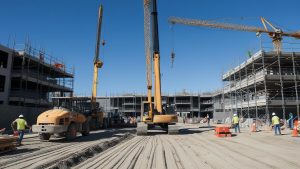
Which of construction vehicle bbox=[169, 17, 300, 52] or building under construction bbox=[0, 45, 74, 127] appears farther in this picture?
construction vehicle bbox=[169, 17, 300, 52]

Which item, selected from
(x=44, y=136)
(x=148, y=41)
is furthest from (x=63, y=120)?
(x=148, y=41)

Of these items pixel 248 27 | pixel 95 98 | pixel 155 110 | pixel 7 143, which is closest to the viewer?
pixel 7 143

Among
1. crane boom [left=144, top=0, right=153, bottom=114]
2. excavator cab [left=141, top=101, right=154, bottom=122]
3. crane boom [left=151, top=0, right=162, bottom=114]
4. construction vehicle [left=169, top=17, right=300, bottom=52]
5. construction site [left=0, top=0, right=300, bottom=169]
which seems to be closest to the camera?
construction site [left=0, top=0, right=300, bottom=169]

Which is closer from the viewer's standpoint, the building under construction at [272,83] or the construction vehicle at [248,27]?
the building under construction at [272,83]

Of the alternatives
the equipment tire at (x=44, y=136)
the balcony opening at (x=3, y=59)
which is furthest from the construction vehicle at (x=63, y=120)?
the balcony opening at (x=3, y=59)

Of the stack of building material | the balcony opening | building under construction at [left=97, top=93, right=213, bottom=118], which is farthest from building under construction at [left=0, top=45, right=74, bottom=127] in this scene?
building under construction at [left=97, top=93, right=213, bottom=118]

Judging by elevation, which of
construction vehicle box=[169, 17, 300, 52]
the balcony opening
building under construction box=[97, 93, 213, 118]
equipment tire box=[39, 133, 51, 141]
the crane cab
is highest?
construction vehicle box=[169, 17, 300, 52]

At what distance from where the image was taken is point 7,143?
11.8 metres

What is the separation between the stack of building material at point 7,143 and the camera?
1144cm

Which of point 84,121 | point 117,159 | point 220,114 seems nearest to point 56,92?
point 220,114

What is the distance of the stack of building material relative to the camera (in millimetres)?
11441

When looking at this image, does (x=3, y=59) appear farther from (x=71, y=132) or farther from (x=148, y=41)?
(x=71, y=132)

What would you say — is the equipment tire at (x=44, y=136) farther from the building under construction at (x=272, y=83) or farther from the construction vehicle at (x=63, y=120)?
the building under construction at (x=272, y=83)

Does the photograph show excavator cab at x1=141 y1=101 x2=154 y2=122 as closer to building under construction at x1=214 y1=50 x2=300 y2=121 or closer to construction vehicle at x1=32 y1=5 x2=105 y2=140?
construction vehicle at x1=32 y1=5 x2=105 y2=140
